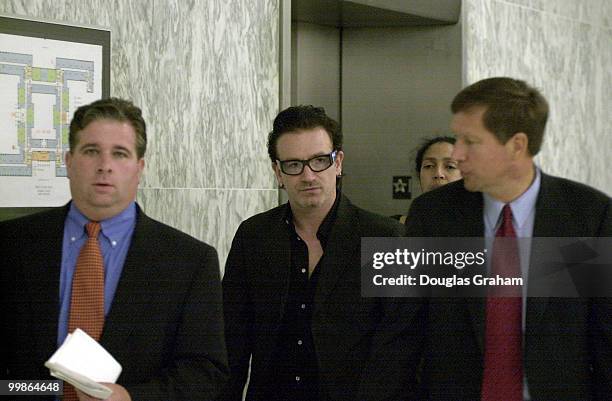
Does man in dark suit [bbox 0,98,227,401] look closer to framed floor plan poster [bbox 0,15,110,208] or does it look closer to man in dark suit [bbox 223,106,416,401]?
man in dark suit [bbox 223,106,416,401]

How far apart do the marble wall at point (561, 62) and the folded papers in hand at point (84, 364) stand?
159 inches

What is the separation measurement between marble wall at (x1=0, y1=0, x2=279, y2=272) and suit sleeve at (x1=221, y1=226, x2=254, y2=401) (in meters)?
0.88

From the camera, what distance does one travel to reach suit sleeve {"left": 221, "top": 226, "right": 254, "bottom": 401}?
3.23 m

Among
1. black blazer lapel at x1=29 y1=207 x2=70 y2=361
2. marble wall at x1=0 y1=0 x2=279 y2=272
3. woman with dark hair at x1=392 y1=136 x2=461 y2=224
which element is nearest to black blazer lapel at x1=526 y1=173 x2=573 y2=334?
black blazer lapel at x1=29 y1=207 x2=70 y2=361

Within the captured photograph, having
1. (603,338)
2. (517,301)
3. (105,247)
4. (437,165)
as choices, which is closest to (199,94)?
(437,165)

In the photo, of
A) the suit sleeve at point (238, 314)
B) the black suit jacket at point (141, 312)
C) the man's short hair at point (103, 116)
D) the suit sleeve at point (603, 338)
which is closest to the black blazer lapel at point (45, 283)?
the black suit jacket at point (141, 312)

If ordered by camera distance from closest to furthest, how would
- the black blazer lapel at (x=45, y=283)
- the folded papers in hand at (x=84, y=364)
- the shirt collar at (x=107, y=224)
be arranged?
the folded papers in hand at (x=84, y=364)
the black blazer lapel at (x=45, y=283)
the shirt collar at (x=107, y=224)

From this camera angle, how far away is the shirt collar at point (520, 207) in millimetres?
2586

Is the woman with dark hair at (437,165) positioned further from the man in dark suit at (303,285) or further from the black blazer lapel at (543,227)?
the black blazer lapel at (543,227)

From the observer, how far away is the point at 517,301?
254cm

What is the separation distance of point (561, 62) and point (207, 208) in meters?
3.66

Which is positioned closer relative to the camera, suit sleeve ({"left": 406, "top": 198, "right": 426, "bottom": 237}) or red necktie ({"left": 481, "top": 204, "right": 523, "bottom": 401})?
red necktie ({"left": 481, "top": 204, "right": 523, "bottom": 401})

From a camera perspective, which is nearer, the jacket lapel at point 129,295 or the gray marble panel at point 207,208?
the jacket lapel at point 129,295

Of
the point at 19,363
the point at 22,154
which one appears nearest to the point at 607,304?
the point at 19,363
